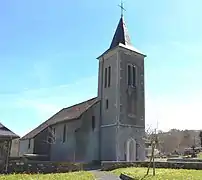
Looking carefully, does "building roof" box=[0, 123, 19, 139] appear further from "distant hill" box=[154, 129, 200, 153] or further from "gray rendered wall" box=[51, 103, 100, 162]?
"distant hill" box=[154, 129, 200, 153]

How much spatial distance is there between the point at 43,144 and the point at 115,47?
19.4 meters

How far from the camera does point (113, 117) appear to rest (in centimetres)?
3503

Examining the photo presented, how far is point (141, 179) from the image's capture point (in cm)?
1611

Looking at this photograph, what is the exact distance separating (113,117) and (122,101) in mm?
2327

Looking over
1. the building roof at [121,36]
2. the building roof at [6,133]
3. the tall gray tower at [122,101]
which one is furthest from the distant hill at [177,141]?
the building roof at [6,133]

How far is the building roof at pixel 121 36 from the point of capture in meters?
39.2

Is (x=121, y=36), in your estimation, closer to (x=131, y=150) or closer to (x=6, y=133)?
(x=131, y=150)

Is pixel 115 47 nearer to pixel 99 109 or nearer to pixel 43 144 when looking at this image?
pixel 99 109

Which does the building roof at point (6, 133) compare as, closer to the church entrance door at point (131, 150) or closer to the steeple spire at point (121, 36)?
the church entrance door at point (131, 150)

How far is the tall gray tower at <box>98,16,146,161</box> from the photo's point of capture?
3428 centimetres

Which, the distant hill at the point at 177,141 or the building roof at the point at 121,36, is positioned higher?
the building roof at the point at 121,36

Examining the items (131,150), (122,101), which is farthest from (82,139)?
(122,101)

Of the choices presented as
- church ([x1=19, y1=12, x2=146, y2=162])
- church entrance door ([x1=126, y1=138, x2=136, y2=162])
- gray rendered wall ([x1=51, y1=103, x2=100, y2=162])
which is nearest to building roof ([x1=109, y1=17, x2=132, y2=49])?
church ([x1=19, y1=12, x2=146, y2=162])

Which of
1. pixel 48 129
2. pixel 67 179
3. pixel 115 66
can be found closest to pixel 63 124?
pixel 48 129
